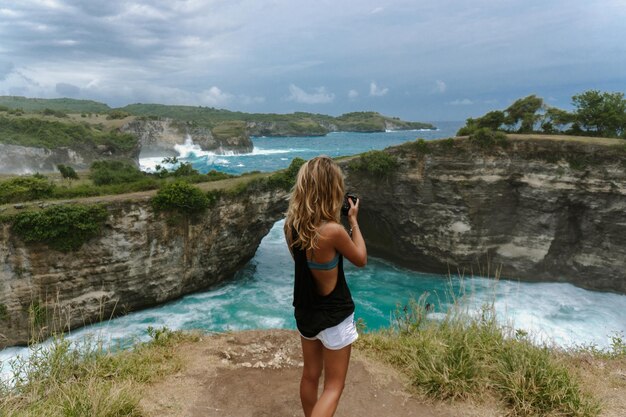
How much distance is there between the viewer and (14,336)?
1603 cm

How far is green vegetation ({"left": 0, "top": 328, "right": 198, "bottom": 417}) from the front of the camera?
441 cm

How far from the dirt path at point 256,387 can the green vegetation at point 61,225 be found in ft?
41.2

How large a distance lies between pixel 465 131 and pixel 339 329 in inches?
966

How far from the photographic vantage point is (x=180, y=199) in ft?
61.9

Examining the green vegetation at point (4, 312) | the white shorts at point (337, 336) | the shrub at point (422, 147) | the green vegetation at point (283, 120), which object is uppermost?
the green vegetation at point (283, 120)

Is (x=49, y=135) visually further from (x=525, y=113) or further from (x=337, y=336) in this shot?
(x=337, y=336)

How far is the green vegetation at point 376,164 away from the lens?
24.1 meters

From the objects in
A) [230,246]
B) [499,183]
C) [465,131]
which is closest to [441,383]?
[230,246]

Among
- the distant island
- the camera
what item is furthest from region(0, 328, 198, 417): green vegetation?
the distant island

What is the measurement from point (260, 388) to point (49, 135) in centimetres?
5602

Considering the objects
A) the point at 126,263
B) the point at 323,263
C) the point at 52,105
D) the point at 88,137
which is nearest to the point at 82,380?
the point at 323,263

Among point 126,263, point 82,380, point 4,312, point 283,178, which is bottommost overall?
point 4,312

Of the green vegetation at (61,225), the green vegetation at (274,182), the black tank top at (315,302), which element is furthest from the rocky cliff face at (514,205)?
the black tank top at (315,302)

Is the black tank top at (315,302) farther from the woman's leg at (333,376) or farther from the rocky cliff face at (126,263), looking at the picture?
the rocky cliff face at (126,263)
